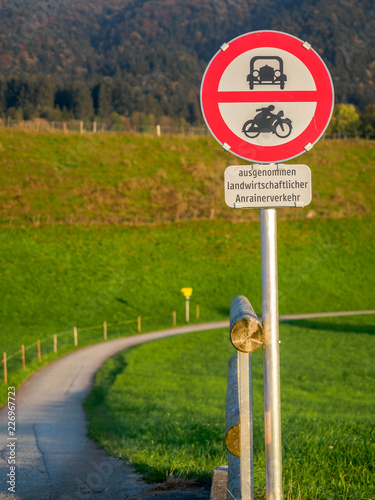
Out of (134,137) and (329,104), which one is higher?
(134,137)

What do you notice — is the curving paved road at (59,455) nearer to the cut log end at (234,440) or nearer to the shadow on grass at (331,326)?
the cut log end at (234,440)

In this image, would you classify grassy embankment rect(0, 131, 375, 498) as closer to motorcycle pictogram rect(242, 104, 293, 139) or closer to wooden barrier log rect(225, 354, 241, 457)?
wooden barrier log rect(225, 354, 241, 457)

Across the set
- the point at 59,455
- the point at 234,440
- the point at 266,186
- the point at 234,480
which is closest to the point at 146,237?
the point at 59,455

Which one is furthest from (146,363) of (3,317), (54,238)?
(54,238)

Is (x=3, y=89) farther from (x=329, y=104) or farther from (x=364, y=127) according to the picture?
(x=329, y=104)

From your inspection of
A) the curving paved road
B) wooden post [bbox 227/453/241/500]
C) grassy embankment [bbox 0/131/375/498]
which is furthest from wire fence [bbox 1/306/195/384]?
wooden post [bbox 227/453/241/500]

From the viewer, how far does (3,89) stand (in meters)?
120

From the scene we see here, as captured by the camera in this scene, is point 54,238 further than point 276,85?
Yes

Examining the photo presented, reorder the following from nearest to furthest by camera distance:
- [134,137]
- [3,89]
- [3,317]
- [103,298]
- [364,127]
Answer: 1. [3,317]
2. [103,298]
3. [134,137]
4. [364,127]
5. [3,89]

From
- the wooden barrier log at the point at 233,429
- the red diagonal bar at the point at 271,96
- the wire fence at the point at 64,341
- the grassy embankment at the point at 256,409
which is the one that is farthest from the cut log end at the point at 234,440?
the wire fence at the point at 64,341

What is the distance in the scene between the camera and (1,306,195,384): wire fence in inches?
877

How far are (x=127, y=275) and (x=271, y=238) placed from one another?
41132 mm

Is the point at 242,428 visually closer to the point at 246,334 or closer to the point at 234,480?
the point at 234,480

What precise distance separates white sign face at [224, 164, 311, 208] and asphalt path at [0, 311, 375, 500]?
3.49 metres
